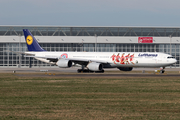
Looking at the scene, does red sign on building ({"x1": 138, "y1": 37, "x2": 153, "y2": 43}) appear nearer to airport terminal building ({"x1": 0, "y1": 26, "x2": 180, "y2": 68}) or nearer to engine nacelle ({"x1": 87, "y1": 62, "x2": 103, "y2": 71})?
airport terminal building ({"x1": 0, "y1": 26, "x2": 180, "y2": 68})

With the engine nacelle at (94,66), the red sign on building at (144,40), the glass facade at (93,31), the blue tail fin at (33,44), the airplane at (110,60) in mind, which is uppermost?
the glass facade at (93,31)

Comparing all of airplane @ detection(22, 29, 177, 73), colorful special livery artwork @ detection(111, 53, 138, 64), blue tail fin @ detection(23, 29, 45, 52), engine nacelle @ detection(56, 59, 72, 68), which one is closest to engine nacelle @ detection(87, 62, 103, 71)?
airplane @ detection(22, 29, 177, 73)

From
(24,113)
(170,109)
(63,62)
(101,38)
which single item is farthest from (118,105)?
(101,38)

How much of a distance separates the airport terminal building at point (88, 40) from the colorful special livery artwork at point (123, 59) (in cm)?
2868

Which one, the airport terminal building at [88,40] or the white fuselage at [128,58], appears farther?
the airport terminal building at [88,40]

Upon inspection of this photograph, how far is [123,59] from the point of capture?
55.4m

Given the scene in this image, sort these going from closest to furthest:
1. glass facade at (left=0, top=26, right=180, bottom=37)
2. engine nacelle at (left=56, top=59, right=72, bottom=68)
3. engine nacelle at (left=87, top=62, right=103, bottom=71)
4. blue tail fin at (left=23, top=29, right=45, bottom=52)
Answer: engine nacelle at (left=87, top=62, right=103, bottom=71) → engine nacelle at (left=56, top=59, right=72, bottom=68) → blue tail fin at (left=23, top=29, right=45, bottom=52) → glass facade at (left=0, top=26, right=180, bottom=37)

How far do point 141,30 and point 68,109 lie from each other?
74041 mm

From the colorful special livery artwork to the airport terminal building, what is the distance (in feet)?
94.1

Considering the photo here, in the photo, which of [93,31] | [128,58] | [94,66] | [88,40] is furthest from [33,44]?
[93,31]

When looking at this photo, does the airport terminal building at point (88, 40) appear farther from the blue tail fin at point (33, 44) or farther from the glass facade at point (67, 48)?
the blue tail fin at point (33, 44)

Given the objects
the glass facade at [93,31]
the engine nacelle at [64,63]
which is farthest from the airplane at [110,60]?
the glass facade at [93,31]

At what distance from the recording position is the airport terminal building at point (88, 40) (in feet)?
277

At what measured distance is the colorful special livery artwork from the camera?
5484cm
